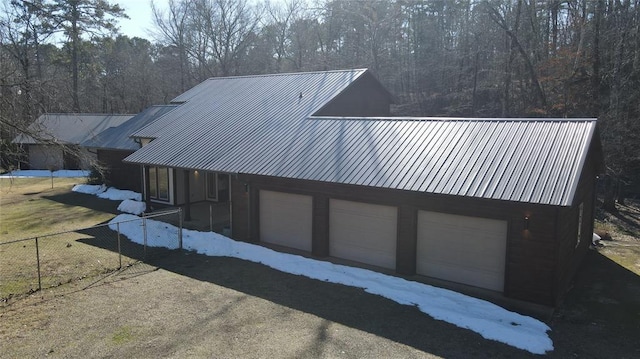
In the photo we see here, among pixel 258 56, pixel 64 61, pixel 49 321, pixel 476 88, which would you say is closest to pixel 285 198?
pixel 49 321

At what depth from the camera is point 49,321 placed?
9.55 metres

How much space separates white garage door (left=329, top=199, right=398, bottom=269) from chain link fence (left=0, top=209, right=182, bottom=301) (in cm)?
498

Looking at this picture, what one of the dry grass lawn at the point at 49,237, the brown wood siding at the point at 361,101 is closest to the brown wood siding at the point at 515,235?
the brown wood siding at the point at 361,101

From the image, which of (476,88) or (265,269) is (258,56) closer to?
(476,88)

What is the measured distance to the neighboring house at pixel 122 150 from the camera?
83.3 feet

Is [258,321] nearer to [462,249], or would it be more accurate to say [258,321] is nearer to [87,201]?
[462,249]

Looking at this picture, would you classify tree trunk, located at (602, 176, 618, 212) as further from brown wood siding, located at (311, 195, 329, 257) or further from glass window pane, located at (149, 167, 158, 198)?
glass window pane, located at (149, 167, 158, 198)

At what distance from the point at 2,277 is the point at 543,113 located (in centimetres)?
2637

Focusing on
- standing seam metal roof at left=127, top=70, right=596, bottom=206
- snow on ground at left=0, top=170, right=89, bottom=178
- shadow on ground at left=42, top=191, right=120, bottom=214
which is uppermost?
standing seam metal roof at left=127, top=70, right=596, bottom=206

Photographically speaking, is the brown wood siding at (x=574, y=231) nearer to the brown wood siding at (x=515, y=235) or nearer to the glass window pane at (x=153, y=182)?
the brown wood siding at (x=515, y=235)

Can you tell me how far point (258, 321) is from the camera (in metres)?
9.62

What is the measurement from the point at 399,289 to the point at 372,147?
4.69 metres

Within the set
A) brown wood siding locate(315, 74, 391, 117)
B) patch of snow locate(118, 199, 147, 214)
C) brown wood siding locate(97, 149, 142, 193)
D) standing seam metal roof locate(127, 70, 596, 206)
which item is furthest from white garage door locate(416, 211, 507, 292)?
brown wood siding locate(97, 149, 142, 193)

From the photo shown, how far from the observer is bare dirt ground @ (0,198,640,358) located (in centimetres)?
839
